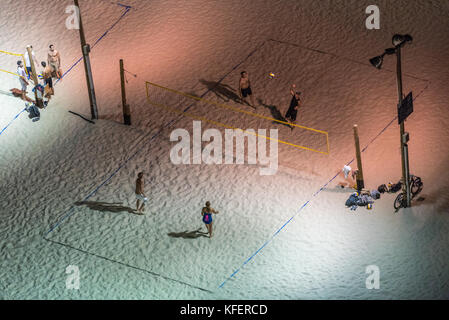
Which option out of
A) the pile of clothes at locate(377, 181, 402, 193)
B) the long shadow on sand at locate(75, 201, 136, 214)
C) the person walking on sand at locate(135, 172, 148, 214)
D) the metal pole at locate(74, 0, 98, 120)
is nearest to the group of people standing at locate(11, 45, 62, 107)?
the metal pole at locate(74, 0, 98, 120)

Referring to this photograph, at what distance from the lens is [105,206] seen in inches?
1230

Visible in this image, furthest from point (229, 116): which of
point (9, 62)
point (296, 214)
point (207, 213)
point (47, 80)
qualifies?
point (9, 62)

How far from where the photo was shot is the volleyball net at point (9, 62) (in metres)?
37.4

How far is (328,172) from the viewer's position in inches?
1267

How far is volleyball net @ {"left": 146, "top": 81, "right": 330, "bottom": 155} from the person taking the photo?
33.5m

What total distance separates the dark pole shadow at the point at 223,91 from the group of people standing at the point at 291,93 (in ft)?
0.88

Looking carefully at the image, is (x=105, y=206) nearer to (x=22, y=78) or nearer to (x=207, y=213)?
(x=207, y=213)

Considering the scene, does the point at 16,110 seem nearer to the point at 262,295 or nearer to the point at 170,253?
the point at 170,253

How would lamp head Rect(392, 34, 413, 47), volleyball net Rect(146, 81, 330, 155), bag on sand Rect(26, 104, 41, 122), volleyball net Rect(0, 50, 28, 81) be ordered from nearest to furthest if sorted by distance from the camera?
lamp head Rect(392, 34, 413, 47) < volleyball net Rect(146, 81, 330, 155) < bag on sand Rect(26, 104, 41, 122) < volleyball net Rect(0, 50, 28, 81)

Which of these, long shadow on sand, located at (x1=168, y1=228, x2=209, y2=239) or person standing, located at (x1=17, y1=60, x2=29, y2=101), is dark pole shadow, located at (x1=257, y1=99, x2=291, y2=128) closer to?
long shadow on sand, located at (x1=168, y1=228, x2=209, y2=239)

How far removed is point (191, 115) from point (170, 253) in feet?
22.5

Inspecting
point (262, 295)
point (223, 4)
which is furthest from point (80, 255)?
point (223, 4)

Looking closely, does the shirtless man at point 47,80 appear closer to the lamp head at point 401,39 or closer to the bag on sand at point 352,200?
the bag on sand at point 352,200

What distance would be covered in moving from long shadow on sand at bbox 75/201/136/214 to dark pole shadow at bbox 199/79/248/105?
6.37m
